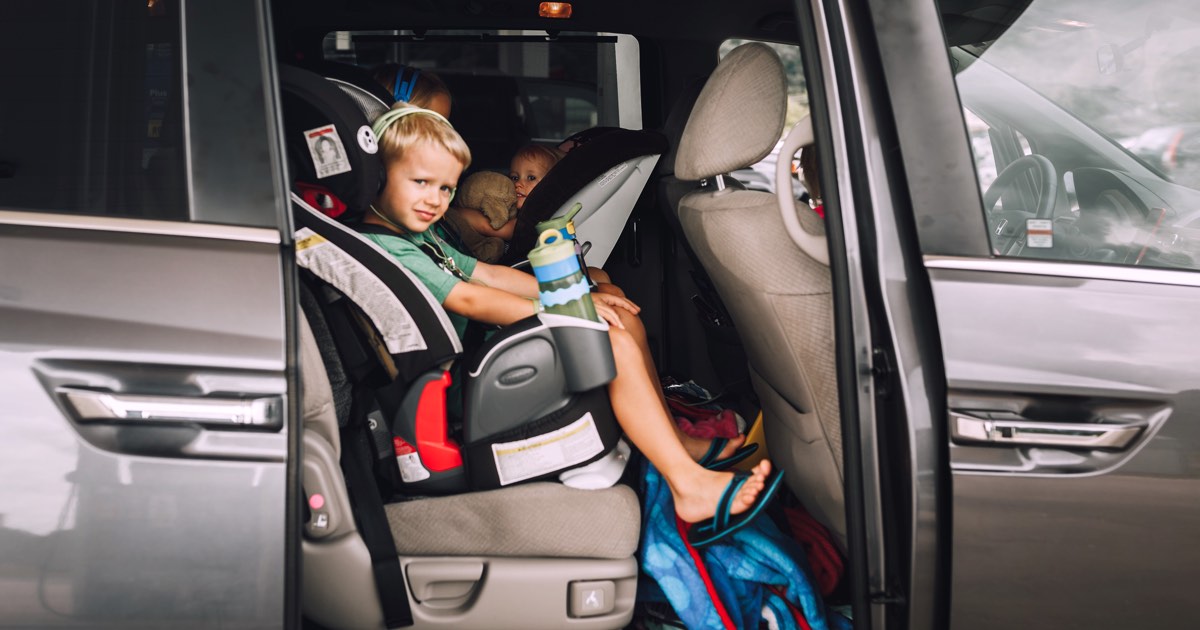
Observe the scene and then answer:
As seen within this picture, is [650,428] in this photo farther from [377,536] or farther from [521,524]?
[377,536]

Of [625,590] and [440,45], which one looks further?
[440,45]

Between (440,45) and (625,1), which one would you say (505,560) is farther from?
(440,45)

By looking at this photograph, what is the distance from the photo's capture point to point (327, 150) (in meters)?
1.75

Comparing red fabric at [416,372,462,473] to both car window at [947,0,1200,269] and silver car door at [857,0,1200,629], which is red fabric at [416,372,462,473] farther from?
car window at [947,0,1200,269]

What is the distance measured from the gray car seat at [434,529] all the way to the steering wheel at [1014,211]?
31.4 inches

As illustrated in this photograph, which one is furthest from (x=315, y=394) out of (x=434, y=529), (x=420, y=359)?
(x=434, y=529)

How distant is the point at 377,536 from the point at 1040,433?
1136 mm

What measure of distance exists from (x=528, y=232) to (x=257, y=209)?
1.33 metres

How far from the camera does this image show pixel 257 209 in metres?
1.39

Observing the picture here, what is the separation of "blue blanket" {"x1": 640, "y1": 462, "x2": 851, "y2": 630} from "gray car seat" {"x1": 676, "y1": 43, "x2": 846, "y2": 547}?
5.0 inches

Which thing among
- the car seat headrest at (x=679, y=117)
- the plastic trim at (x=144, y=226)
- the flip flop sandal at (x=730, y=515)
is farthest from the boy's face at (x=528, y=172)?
the plastic trim at (x=144, y=226)

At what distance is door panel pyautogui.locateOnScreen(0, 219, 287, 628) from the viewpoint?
50.5 inches

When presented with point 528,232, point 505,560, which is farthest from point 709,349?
point 505,560

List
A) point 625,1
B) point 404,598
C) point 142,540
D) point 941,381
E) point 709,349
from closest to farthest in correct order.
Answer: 1. point 142,540
2. point 941,381
3. point 404,598
4. point 625,1
5. point 709,349
